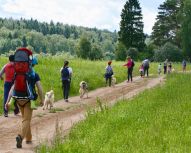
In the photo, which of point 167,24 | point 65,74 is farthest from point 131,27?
point 65,74

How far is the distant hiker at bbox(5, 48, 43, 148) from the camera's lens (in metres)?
11.2

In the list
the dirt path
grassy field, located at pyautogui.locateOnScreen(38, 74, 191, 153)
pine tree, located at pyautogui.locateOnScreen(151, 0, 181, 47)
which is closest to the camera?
grassy field, located at pyautogui.locateOnScreen(38, 74, 191, 153)

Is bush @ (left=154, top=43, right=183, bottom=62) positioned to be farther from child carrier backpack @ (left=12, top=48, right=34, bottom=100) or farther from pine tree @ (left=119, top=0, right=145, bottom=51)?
child carrier backpack @ (left=12, top=48, right=34, bottom=100)

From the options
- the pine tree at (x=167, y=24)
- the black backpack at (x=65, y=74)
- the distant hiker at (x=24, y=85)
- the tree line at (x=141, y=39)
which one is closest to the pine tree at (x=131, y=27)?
the tree line at (x=141, y=39)

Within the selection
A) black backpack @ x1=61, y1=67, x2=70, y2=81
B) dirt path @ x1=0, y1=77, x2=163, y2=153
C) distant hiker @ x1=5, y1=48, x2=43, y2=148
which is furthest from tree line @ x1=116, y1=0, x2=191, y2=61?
distant hiker @ x1=5, y1=48, x2=43, y2=148

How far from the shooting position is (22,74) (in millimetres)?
11406

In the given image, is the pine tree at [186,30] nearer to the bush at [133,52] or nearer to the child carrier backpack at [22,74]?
the bush at [133,52]

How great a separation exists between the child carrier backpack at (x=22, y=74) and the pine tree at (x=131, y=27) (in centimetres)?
9076

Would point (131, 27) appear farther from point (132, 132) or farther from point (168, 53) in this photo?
point (132, 132)

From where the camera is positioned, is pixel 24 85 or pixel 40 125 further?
pixel 40 125

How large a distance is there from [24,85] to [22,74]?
30cm

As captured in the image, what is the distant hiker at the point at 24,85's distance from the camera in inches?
439

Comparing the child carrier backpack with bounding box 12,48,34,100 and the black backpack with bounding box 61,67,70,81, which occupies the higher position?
the child carrier backpack with bounding box 12,48,34,100

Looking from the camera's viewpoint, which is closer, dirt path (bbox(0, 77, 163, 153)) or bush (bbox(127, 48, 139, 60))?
dirt path (bbox(0, 77, 163, 153))
